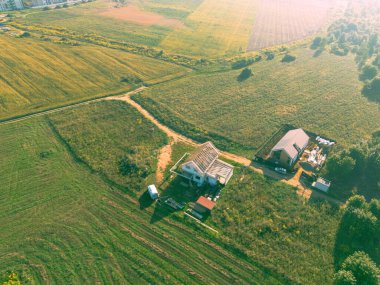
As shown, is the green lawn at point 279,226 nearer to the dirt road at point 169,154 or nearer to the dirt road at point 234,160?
the dirt road at point 234,160

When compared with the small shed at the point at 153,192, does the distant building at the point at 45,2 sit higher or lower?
higher

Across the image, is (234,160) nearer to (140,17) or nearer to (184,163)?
(184,163)

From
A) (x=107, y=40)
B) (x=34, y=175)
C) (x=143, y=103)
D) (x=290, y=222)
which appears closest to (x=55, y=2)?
(x=107, y=40)

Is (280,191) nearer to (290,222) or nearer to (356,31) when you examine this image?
(290,222)

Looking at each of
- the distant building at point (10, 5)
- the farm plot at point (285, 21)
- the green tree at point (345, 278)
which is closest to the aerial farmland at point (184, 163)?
the green tree at point (345, 278)

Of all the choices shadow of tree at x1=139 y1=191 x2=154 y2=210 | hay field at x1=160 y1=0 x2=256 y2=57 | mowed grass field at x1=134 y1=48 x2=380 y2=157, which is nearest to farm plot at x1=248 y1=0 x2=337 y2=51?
hay field at x1=160 y1=0 x2=256 y2=57

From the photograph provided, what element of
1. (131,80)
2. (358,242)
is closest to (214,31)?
(131,80)
